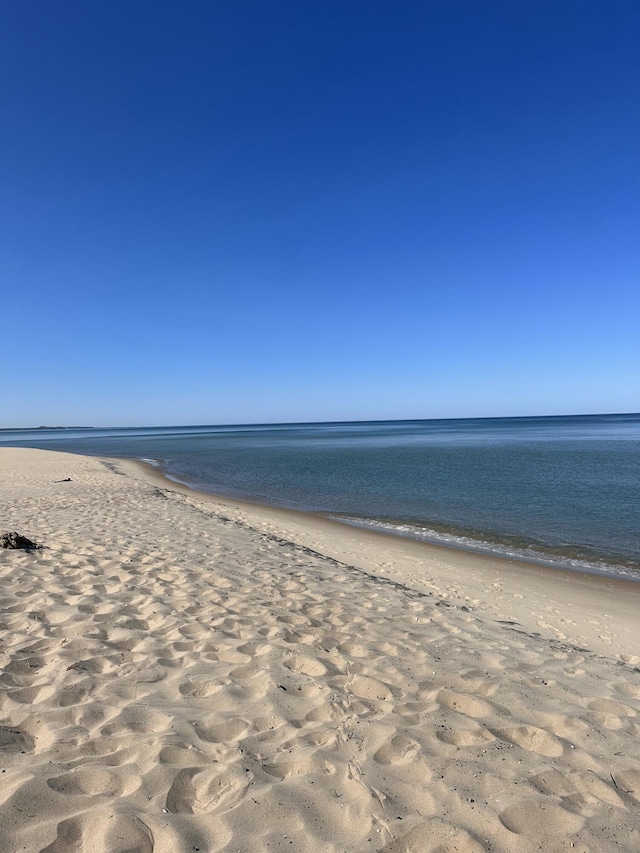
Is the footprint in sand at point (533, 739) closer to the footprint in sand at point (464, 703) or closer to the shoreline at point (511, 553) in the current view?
the footprint in sand at point (464, 703)

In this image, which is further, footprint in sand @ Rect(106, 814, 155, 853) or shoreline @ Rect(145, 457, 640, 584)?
shoreline @ Rect(145, 457, 640, 584)

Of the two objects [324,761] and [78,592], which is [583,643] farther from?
[78,592]

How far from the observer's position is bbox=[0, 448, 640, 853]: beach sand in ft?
8.68

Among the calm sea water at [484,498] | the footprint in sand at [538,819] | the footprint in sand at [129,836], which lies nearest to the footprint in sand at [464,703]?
the footprint in sand at [538,819]

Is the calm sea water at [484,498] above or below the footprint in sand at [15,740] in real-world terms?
below

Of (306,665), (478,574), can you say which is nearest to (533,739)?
(306,665)

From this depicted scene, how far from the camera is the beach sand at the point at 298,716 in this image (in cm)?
265

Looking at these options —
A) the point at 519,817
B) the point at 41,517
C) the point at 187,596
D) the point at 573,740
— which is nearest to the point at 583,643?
the point at 573,740

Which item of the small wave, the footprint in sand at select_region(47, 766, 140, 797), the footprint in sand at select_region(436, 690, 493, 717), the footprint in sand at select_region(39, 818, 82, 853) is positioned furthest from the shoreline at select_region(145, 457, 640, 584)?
the footprint in sand at select_region(39, 818, 82, 853)

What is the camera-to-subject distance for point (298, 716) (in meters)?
3.72

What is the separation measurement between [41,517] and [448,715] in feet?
37.5

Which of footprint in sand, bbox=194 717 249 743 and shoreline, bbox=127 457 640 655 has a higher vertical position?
footprint in sand, bbox=194 717 249 743

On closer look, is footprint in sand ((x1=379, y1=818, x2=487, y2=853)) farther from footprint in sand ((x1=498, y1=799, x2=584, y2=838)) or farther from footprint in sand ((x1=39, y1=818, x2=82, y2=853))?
footprint in sand ((x1=39, y1=818, x2=82, y2=853))

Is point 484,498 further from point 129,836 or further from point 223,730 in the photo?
point 129,836
